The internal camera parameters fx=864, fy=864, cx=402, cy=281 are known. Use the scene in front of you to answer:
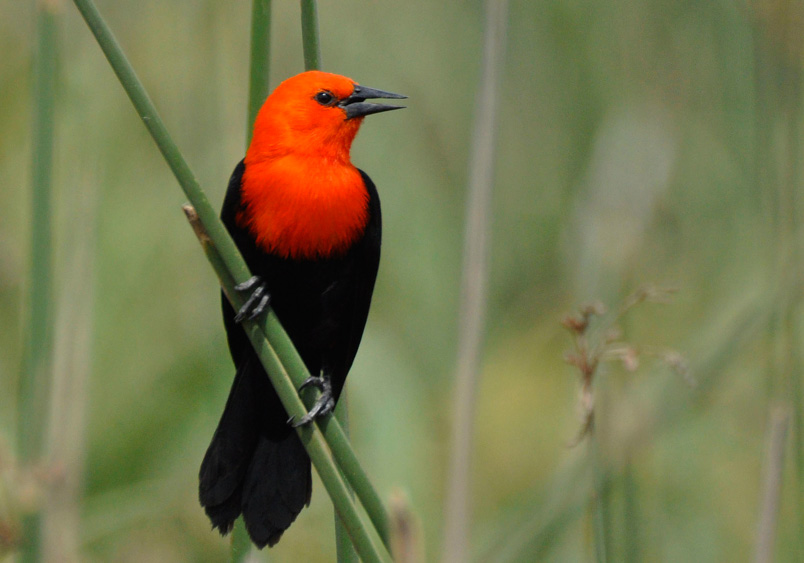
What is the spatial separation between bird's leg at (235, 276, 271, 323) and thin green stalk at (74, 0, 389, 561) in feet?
0.10

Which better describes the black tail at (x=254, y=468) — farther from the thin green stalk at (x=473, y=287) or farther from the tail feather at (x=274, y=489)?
the thin green stalk at (x=473, y=287)

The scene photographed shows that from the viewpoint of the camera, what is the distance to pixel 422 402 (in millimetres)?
3455

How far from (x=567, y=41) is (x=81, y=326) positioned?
8.49 ft

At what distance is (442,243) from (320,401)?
6.61 feet

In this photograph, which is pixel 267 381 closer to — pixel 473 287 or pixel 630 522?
pixel 473 287

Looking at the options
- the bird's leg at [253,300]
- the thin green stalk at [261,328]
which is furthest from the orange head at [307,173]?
the thin green stalk at [261,328]

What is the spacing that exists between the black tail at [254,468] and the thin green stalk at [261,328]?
486 mm

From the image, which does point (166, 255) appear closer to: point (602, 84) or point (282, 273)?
point (282, 273)

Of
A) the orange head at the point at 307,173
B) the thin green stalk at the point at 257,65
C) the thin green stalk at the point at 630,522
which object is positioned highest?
the thin green stalk at the point at 257,65

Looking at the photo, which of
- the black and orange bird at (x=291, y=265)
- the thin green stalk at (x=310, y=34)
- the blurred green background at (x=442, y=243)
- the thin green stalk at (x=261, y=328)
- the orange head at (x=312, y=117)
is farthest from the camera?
the blurred green background at (x=442, y=243)

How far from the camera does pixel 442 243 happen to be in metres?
3.84

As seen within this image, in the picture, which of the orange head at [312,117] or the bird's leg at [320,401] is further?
the orange head at [312,117]

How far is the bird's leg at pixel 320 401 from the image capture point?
1570 millimetres

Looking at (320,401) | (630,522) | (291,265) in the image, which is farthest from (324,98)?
(630,522)
